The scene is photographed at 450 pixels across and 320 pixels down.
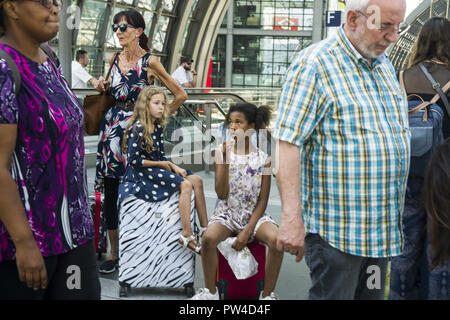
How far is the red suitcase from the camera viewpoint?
3.72 m

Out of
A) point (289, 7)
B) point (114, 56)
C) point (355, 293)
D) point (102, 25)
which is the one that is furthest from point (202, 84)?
point (355, 293)

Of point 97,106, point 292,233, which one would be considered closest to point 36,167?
point 292,233

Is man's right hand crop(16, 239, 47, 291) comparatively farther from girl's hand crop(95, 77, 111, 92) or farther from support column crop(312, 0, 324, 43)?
support column crop(312, 0, 324, 43)

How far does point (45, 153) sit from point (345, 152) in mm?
1067

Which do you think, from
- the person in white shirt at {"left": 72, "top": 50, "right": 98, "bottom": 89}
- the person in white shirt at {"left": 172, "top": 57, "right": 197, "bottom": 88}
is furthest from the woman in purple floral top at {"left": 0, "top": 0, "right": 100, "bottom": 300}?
the person in white shirt at {"left": 172, "top": 57, "right": 197, "bottom": 88}

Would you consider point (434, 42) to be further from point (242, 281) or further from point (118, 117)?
point (118, 117)

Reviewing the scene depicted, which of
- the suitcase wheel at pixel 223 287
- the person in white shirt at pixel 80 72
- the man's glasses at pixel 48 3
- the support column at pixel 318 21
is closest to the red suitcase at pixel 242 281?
the suitcase wheel at pixel 223 287

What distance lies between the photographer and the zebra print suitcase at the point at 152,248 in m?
3.81

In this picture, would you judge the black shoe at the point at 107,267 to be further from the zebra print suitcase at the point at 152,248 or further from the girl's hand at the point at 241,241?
the girl's hand at the point at 241,241

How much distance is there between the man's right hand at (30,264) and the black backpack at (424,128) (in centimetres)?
202

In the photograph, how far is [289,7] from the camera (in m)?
39.8

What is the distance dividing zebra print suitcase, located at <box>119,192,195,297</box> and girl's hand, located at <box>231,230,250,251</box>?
1.30 feet

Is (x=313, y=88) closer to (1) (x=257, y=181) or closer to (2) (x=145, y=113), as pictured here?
(1) (x=257, y=181)

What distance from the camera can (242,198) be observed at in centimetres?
379
